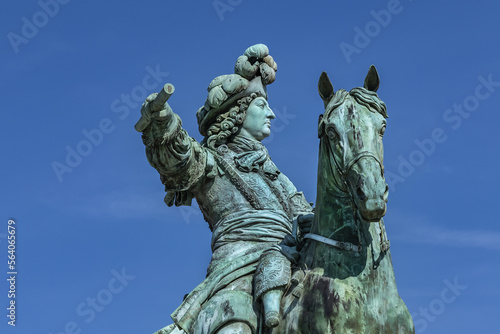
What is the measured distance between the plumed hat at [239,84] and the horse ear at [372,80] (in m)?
2.77

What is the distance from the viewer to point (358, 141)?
7.70 m

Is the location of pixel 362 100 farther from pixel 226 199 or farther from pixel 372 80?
pixel 226 199

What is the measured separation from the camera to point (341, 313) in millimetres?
7848

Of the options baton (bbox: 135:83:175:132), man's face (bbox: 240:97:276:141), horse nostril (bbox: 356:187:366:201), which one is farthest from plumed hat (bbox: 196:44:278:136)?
horse nostril (bbox: 356:187:366:201)

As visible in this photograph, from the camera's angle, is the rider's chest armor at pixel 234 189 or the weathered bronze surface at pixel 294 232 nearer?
the weathered bronze surface at pixel 294 232

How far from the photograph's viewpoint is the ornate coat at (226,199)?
8961 millimetres

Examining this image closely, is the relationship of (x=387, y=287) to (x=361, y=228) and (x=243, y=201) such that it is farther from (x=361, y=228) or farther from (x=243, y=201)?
(x=243, y=201)

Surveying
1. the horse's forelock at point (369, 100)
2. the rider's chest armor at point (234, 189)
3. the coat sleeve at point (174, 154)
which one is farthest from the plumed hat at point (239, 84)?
the horse's forelock at point (369, 100)

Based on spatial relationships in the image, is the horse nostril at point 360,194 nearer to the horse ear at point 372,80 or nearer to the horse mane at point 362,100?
the horse mane at point 362,100

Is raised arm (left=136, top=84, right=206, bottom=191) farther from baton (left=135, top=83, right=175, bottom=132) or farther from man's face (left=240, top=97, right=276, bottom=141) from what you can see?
man's face (left=240, top=97, right=276, bottom=141)

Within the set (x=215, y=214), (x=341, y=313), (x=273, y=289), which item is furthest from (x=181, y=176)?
(x=341, y=313)

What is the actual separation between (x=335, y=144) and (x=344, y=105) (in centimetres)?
39

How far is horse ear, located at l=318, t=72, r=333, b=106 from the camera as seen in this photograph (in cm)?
833

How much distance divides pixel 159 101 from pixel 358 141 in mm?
2349
